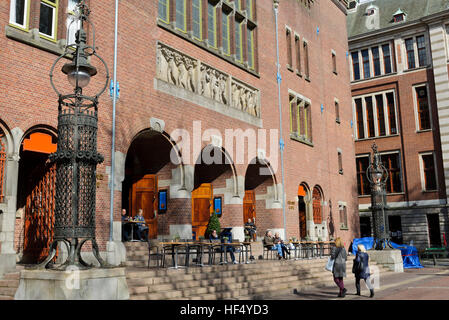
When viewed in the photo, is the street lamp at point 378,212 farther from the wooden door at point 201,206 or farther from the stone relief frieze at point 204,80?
the wooden door at point 201,206

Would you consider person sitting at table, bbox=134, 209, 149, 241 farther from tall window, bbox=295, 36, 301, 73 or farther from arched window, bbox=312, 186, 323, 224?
tall window, bbox=295, 36, 301, 73

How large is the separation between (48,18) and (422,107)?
31224 millimetres

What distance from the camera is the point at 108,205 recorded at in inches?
513

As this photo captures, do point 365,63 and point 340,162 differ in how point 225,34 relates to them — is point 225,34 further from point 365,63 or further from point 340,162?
point 365,63

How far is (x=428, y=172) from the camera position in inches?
1411

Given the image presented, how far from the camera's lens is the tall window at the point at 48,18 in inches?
480

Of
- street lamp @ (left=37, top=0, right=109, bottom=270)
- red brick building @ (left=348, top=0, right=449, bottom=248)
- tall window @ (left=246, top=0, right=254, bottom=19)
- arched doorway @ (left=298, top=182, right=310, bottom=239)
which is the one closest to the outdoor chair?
street lamp @ (left=37, top=0, right=109, bottom=270)

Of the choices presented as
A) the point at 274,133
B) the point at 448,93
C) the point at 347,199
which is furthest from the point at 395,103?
the point at 274,133

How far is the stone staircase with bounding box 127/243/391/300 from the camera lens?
401 inches

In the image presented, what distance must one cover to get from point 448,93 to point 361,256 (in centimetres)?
2744

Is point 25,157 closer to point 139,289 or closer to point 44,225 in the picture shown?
point 44,225

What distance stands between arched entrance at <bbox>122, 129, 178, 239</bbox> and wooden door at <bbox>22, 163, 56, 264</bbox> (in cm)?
424

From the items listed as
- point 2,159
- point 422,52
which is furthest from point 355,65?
point 2,159

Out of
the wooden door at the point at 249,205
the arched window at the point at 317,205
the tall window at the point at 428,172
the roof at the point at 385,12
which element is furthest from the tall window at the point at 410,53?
the wooden door at the point at 249,205
